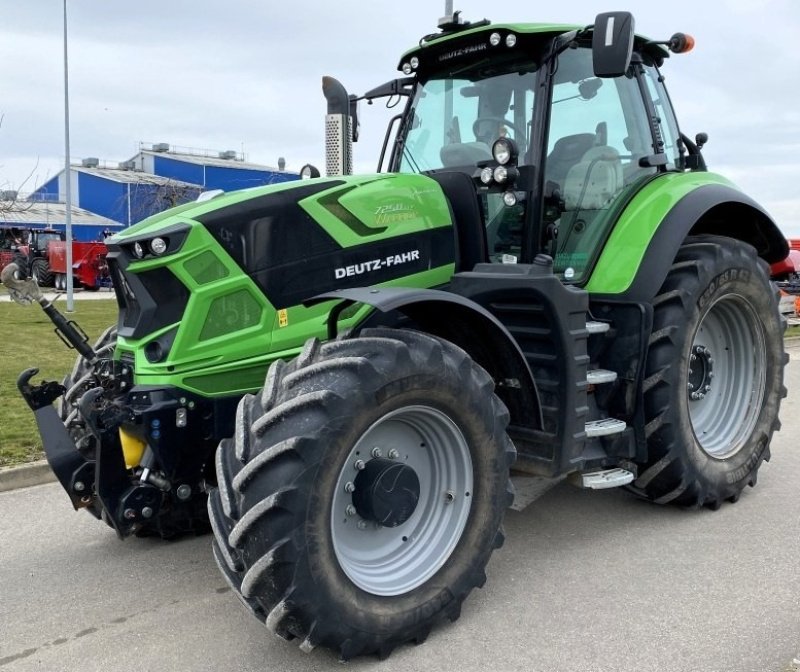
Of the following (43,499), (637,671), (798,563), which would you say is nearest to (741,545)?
(798,563)

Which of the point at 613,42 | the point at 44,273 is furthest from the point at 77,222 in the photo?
the point at 613,42

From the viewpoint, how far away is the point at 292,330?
11.9 feet

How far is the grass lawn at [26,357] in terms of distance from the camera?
5848 millimetres

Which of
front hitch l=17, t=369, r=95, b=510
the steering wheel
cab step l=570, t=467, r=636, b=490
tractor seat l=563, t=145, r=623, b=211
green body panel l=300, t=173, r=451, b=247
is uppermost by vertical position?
the steering wheel

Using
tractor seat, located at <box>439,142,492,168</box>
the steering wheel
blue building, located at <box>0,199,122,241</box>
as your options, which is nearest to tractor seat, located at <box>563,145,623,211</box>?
the steering wheel

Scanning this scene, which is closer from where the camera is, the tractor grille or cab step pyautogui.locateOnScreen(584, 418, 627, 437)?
the tractor grille

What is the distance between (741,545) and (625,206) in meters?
1.92

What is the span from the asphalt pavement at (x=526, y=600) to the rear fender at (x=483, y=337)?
81 centimetres

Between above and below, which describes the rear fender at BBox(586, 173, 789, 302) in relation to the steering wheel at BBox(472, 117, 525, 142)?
below

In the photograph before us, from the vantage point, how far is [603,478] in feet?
13.1

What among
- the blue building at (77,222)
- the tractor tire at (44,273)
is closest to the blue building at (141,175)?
the blue building at (77,222)

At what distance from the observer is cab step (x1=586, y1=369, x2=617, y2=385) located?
4004mm

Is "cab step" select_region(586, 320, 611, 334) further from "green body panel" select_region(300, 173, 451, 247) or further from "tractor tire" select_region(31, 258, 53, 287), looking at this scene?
"tractor tire" select_region(31, 258, 53, 287)

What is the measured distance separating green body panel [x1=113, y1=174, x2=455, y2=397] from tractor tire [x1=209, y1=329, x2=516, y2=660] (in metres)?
0.45
